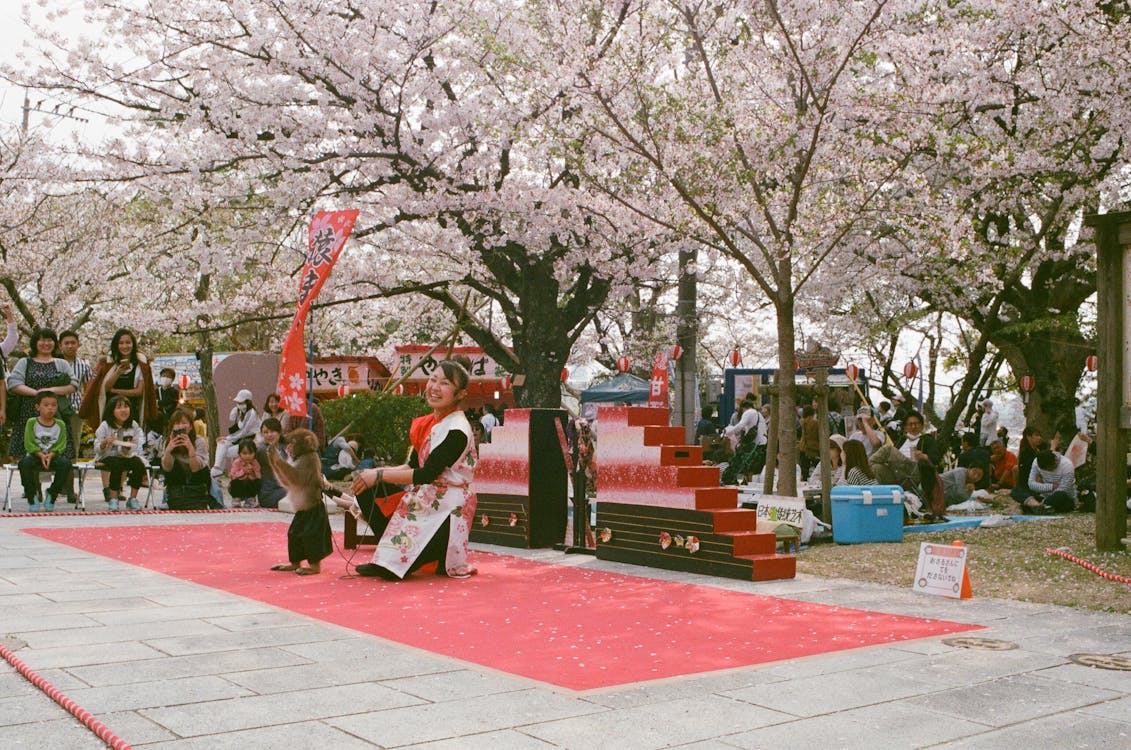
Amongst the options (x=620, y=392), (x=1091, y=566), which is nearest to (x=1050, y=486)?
(x=1091, y=566)

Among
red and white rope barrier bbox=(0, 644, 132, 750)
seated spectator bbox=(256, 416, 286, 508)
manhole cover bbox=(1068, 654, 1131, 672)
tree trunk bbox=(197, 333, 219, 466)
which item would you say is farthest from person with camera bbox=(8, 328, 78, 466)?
tree trunk bbox=(197, 333, 219, 466)

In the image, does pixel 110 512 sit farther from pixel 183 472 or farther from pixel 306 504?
pixel 306 504

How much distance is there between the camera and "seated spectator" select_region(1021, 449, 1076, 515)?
13008mm

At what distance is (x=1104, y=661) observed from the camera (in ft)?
17.4

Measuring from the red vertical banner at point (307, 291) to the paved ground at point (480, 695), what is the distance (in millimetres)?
4467

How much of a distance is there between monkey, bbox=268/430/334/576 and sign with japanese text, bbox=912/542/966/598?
13.8ft

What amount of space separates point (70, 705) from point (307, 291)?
24.8ft

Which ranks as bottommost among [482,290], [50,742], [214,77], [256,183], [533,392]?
[50,742]

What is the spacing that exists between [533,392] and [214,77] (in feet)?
21.0

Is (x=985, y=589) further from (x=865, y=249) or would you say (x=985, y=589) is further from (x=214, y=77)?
(x=214, y=77)

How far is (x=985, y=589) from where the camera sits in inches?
305

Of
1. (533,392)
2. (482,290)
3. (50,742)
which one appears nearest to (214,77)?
(482,290)

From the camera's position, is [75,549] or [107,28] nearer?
[75,549]

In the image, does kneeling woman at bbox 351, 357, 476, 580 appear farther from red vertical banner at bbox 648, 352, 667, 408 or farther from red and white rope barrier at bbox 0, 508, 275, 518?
red vertical banner at bbox 648, 352, 667, 408
